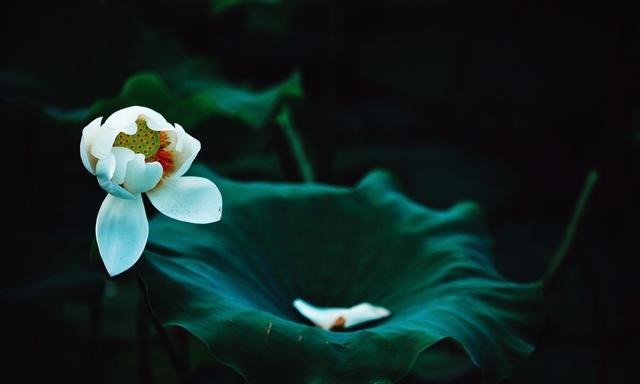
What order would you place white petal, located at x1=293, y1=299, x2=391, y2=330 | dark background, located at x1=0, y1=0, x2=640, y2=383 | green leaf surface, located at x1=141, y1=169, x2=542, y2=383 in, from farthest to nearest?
dark background, located at x1=0, y1=0, x2=640, y2=383 → white petal, located at x1=293, y1=299, x2=391, y2=330 → green leaf surface, located at x1=141, y1=169, x2=542, y2=383

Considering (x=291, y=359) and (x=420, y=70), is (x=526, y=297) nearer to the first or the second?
(x=291, y=359)

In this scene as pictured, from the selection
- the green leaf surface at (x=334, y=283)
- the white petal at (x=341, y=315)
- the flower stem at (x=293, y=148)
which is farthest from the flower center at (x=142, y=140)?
the flower stem at (x=293, y=148)

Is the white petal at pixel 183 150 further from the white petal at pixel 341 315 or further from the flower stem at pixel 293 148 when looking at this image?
the flower stem at pixel 293 148

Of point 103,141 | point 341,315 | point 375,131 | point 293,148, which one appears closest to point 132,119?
point 103,141

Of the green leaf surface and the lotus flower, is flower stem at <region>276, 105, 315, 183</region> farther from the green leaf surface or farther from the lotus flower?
the lotus flower

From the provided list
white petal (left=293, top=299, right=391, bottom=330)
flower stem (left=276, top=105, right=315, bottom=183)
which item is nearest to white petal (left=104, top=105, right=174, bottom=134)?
Answer: white petal (left=293, top=299, right=391, bottom=330)

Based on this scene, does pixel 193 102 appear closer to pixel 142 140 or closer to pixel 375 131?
pixel 142 140
